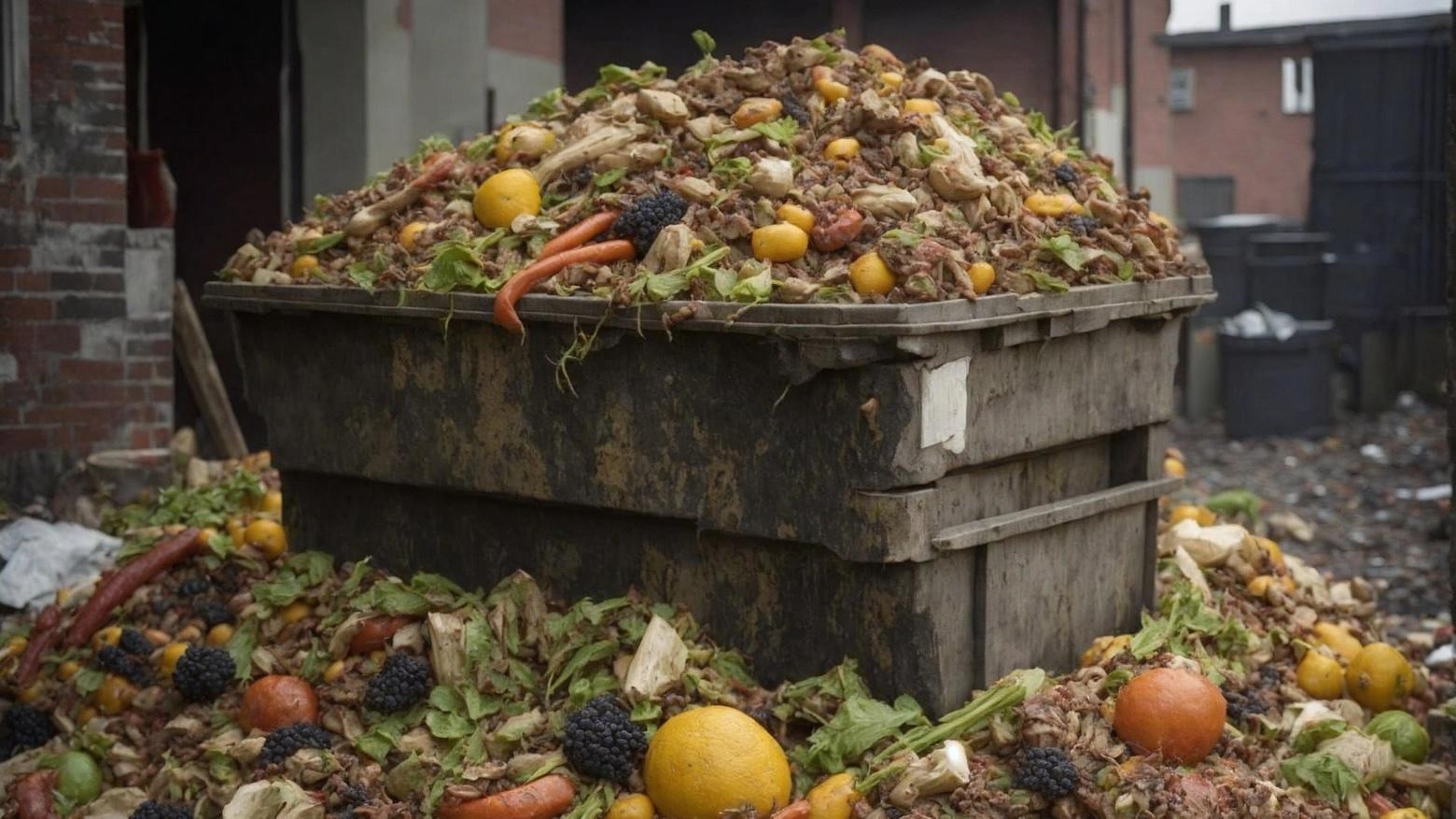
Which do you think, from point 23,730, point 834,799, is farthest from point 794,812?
point 23,730

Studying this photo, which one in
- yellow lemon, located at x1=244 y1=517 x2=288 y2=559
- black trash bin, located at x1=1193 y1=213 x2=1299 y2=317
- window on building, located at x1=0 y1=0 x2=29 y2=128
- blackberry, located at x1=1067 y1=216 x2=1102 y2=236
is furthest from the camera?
black trash bin, located at x1=1193 y1=213 x2=1299 y2=317

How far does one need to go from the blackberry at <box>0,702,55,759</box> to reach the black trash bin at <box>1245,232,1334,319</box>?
12295 millimetres

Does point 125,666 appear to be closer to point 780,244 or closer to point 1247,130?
point 780,244

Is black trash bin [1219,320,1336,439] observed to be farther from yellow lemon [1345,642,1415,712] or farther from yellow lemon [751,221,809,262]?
yellow lemon [751,221,809,262]

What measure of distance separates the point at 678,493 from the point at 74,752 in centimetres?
214

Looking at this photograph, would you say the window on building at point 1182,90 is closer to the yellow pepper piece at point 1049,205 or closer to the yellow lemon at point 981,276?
the yellow pepper piece at point 1049,205

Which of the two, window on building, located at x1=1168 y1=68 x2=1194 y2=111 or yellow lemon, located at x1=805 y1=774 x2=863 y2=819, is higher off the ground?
window on building, located at x1=1168 y1=68 x2=1194 y2=111

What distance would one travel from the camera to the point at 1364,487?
38.2 feet

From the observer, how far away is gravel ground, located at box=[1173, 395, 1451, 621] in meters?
9.09

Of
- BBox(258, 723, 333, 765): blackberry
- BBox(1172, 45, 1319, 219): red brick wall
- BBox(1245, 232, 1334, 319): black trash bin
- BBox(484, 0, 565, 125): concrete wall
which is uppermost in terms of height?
BBox(1172, 45, 1319, 219): red brick wall

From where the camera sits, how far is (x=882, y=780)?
4484 mm

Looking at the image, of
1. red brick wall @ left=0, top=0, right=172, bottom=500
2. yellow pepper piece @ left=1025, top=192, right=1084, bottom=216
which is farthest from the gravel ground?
red brick wall @ left=0, top=0, right=172, bottom=500

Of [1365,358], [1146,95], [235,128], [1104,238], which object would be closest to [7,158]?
[235,128]

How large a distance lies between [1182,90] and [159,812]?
1356 inches
